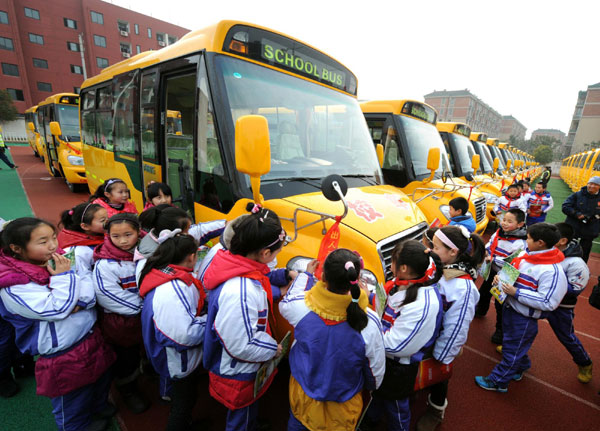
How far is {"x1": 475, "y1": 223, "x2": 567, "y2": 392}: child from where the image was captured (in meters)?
2.54

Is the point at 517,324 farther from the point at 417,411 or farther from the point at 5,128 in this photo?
the point at 5,128

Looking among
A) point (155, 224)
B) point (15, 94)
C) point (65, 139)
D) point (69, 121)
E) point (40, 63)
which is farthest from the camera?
point (40, 63)

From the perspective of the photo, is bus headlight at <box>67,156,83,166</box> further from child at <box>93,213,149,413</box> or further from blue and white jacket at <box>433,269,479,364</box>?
blue and white jacket at <box>433,269,479,364</box>

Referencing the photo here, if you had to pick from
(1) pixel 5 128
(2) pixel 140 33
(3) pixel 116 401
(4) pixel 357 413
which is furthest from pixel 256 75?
(2) pixel 140 33

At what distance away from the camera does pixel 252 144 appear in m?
1.92

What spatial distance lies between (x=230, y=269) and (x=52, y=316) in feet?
3.93

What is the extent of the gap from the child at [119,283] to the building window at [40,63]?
48.0 metres

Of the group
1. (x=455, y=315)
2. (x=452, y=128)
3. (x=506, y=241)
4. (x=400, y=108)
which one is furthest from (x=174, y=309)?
(x=452, y=128)

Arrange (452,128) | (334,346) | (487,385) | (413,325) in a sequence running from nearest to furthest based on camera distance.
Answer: (334,346)
(413,325)
(487,385)
(452,128)

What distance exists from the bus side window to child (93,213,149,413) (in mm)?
708

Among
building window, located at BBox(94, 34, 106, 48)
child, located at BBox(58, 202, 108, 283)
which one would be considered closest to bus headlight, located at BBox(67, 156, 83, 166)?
child, located at BBox(58, 202, 108, 283)

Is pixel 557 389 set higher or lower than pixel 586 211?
lower

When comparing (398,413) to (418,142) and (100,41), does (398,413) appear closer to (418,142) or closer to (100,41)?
(418,142)

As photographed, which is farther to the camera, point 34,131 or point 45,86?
point 45,86
